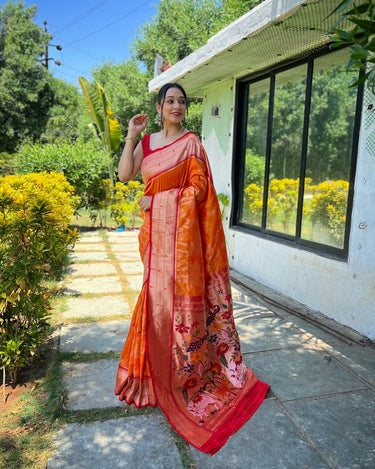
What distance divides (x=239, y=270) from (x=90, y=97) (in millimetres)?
6827

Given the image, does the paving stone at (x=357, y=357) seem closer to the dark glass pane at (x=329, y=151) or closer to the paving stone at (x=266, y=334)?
the paving stone at (x=266, y=334)

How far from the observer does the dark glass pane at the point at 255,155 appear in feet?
17.9

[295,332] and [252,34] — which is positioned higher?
[252,34]

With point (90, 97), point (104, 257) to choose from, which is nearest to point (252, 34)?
point (104, 257)

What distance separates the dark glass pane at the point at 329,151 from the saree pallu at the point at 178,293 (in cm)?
222

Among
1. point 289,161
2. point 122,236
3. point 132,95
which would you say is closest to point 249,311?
point 289,161

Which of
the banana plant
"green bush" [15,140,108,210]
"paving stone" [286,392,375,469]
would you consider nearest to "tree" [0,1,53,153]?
the banana plant

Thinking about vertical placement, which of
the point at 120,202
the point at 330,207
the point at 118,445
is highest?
the point at 330,207

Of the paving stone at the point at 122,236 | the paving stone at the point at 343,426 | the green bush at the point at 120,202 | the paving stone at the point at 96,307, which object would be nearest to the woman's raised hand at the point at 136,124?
the paving stone at the point at 343,426

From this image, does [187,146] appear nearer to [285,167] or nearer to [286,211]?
[286,211]

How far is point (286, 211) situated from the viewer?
5441mm

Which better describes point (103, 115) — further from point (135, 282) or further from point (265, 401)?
point (265, 401)

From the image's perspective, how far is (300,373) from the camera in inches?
108

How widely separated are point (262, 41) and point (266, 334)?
288cm
